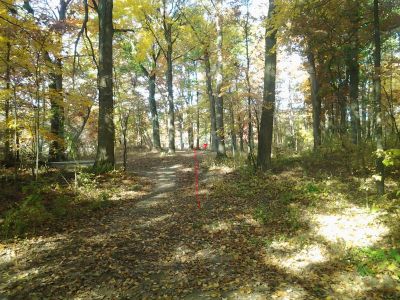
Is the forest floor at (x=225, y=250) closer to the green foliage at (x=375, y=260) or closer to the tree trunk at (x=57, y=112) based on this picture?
the green foliage at (x=375, y=260)

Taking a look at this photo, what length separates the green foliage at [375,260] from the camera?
5184 mm

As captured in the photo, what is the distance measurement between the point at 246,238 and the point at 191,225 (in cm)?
156

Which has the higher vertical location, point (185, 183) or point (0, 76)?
point (0, 76)

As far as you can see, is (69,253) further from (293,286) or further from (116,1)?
(116,1)

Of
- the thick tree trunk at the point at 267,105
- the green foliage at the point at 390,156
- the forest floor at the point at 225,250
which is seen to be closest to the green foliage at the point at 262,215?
the forest floor at the point at 225,250

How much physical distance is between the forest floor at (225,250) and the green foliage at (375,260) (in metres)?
0.02

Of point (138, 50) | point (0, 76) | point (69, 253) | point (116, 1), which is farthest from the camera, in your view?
point (138, 50)

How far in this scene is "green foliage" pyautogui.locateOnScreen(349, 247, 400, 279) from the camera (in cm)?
518

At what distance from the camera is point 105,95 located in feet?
39.4

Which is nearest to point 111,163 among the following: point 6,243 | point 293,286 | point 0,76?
point 0,76

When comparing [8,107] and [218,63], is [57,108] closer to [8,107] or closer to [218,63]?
[8,107]

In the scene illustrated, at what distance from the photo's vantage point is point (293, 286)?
506 cm

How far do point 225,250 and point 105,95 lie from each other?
828 centimetres

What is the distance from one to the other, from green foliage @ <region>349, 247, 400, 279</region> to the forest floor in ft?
0.06
